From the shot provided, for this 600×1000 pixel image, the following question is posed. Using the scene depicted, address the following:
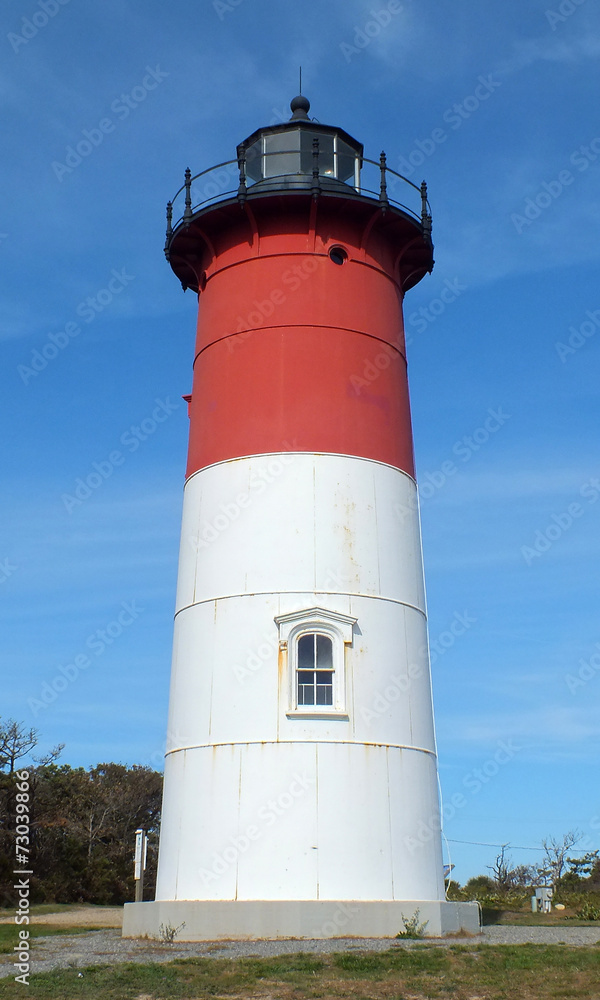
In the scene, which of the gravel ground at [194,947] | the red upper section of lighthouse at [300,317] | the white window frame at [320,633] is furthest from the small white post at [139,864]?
the red upper section of lighthouse at [300,317]

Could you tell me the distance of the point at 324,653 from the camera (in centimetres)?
1505

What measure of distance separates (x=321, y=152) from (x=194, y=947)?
49.2 ft

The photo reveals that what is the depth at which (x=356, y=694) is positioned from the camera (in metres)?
14.8

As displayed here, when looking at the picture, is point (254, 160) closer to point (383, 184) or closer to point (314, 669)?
point (383, 184)

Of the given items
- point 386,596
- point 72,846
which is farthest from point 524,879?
point 386,596

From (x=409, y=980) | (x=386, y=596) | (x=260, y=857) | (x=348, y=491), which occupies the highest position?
(x=348, y=491)

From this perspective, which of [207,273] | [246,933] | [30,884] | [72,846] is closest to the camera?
[246,933]

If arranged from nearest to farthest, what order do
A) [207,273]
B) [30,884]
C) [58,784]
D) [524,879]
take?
[207,273], [30,884], [58,784], [524,879]

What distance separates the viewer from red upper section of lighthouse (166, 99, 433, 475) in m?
16.6

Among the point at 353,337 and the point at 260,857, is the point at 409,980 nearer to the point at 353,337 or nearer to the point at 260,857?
the point at 260,857

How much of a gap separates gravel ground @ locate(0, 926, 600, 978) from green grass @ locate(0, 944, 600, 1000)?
2.10ft

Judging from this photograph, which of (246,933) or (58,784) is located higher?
(58,784)

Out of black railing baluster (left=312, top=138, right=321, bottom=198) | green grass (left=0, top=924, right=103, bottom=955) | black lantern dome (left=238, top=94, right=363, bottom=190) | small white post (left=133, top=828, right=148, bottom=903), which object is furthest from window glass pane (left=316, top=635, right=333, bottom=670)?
black lantern dome (left=238, top=94, right=363, bottom=190)

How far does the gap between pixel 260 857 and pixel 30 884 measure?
713 inches
